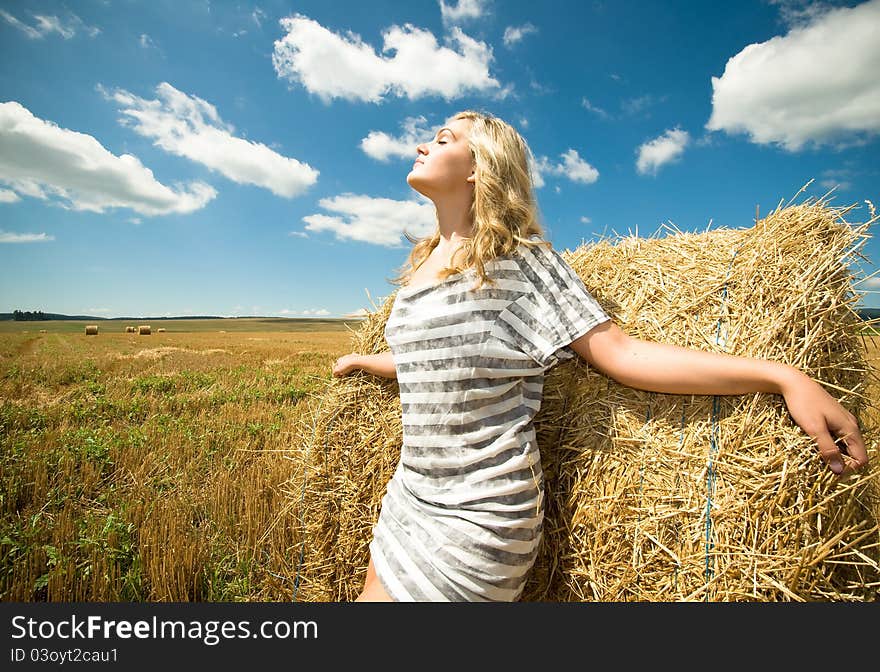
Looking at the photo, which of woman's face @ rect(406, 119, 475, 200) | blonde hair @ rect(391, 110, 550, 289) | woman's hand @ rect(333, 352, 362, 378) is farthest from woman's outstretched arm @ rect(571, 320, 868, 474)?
woman's hand @ rect(333, 352, 362, 378)

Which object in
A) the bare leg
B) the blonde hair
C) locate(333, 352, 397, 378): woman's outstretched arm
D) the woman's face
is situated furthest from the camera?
locate(333, 352, 397, 378): woman's outstretched arm

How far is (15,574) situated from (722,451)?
399 centimetres

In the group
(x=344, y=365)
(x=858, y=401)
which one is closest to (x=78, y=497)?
(x=344, y=365)

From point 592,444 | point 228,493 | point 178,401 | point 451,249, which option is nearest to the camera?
point 592,444

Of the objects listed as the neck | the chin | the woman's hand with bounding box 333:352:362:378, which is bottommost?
the woman's hand with bounding box 333:352:362:378

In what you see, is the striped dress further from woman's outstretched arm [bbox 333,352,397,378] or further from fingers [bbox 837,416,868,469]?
fingers [bbox 837,416,868,469]

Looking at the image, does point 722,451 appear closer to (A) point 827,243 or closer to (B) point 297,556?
(A) point 827,243

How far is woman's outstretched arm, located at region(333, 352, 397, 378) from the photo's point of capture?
2463 mm

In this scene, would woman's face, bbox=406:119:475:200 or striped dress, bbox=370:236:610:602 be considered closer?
striped dress, bbox=370:236:610:602

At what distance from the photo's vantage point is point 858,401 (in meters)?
1.78

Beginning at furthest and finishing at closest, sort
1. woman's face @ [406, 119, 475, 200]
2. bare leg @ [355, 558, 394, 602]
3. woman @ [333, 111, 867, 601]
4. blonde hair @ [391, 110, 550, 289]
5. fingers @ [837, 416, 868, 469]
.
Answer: woman's face @ [406, 119, 475, 200]
blonde hair @ [391, 110, 550, 289]
bare leg @ [355, 558, 394, 602]
woman @ [333, 111, 867, 601]
fingers @ [837, 416, 868, 469]

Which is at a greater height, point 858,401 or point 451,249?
point 451,249

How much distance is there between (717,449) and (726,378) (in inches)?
11.1

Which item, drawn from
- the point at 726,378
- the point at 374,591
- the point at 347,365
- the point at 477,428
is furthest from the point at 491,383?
the point at 347,365
